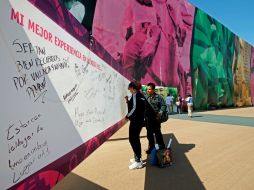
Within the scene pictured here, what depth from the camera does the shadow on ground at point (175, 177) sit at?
4.16 m

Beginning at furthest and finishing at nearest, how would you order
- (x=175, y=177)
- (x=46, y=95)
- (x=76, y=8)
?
(x=76, y=8) < (x=175, y=177) < (x=46, y=95)

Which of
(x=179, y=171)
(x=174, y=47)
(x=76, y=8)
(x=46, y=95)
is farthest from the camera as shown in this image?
(x=174, y=47)

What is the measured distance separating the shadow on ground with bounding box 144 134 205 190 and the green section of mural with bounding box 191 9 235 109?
22.7 m

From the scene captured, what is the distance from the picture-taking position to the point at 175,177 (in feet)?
15.1

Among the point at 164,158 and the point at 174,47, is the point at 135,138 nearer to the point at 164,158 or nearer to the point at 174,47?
the point at 164,158

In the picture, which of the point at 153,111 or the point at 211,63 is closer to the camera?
the point at 153,111

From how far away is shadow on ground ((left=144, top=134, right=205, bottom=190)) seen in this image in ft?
13.6

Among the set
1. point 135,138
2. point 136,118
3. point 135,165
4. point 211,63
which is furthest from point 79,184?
point 211,63

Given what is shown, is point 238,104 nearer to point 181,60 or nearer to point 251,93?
point 251,93

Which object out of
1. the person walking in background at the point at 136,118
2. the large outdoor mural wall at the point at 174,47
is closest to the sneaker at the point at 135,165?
the person walking in background at the point at 136,118

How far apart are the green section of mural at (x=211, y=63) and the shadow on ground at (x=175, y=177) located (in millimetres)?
22660

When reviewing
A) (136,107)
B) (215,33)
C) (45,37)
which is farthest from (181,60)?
(45,37)

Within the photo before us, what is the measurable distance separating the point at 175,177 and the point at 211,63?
2888 cm

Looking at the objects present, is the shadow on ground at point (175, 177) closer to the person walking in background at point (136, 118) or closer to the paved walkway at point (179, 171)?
the paved walkway at point (179, 171)
